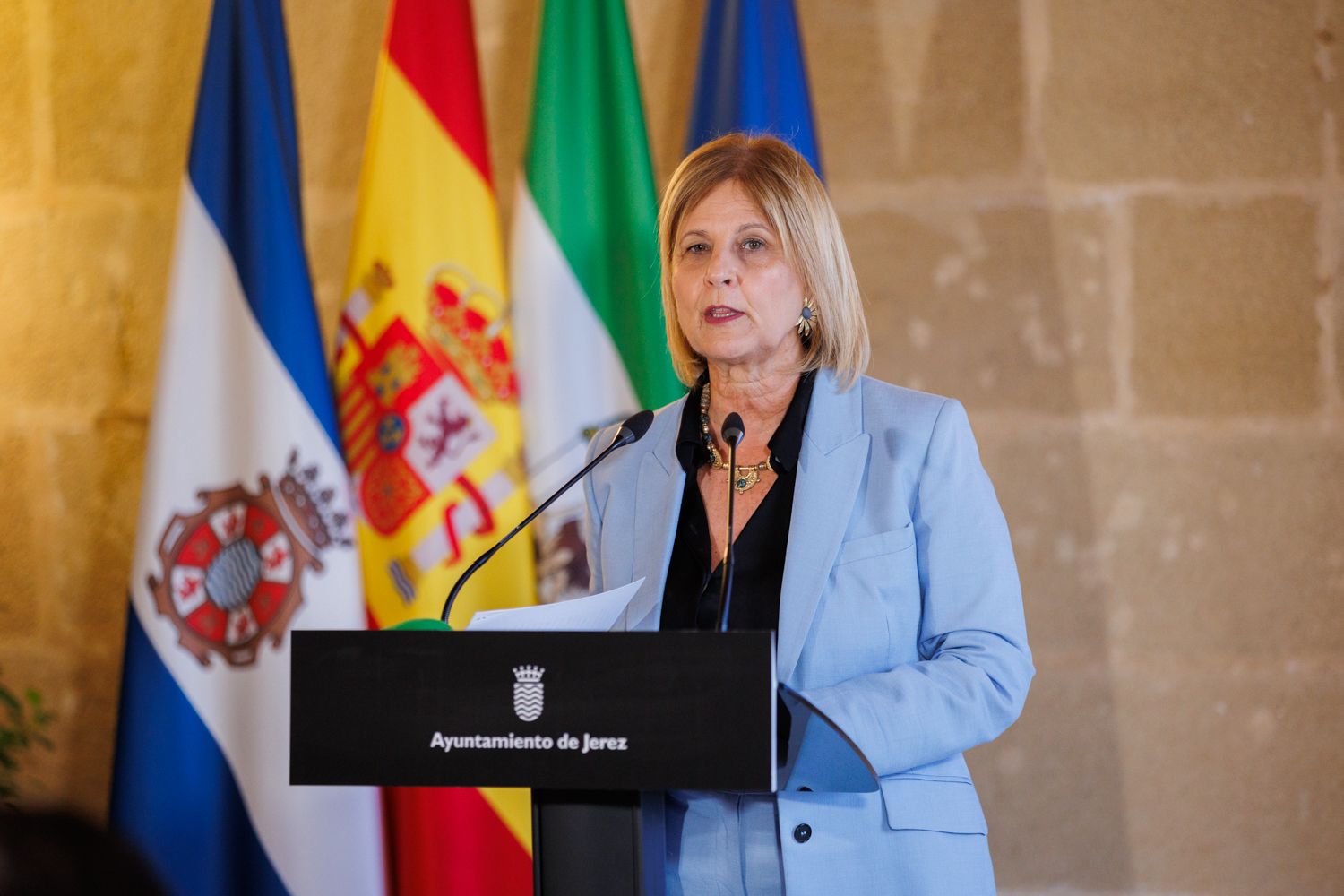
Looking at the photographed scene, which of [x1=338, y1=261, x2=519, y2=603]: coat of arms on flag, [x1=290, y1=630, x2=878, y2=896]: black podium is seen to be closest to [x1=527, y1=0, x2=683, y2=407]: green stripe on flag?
[x1=338, y1=261, x2=519, y2=603]: coat of arms on flag

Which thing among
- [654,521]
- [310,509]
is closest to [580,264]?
[310,509]

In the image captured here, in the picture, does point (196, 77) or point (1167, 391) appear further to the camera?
point (196, 77)

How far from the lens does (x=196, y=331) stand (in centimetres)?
302

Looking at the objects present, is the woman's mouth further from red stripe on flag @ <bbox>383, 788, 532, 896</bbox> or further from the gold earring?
red stripe on flag @ <bbox>383, 788, 532, 896</bbox>

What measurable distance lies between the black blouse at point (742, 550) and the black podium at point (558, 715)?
1.51 ft

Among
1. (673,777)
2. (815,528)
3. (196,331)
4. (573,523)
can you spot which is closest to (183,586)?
(196,331)

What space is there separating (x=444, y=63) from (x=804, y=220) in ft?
4.63

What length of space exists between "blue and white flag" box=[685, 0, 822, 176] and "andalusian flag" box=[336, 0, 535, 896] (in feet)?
2.01

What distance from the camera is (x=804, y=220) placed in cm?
206

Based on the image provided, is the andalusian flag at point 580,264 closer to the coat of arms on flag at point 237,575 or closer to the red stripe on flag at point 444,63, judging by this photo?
the red stripe on flag at point 444,63

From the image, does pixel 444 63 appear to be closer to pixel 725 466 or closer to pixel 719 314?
pixel 719 314

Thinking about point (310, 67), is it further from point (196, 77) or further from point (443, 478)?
point (443, 478)

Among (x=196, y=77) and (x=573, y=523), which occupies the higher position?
(x=196, y=77)

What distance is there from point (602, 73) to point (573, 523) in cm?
111
